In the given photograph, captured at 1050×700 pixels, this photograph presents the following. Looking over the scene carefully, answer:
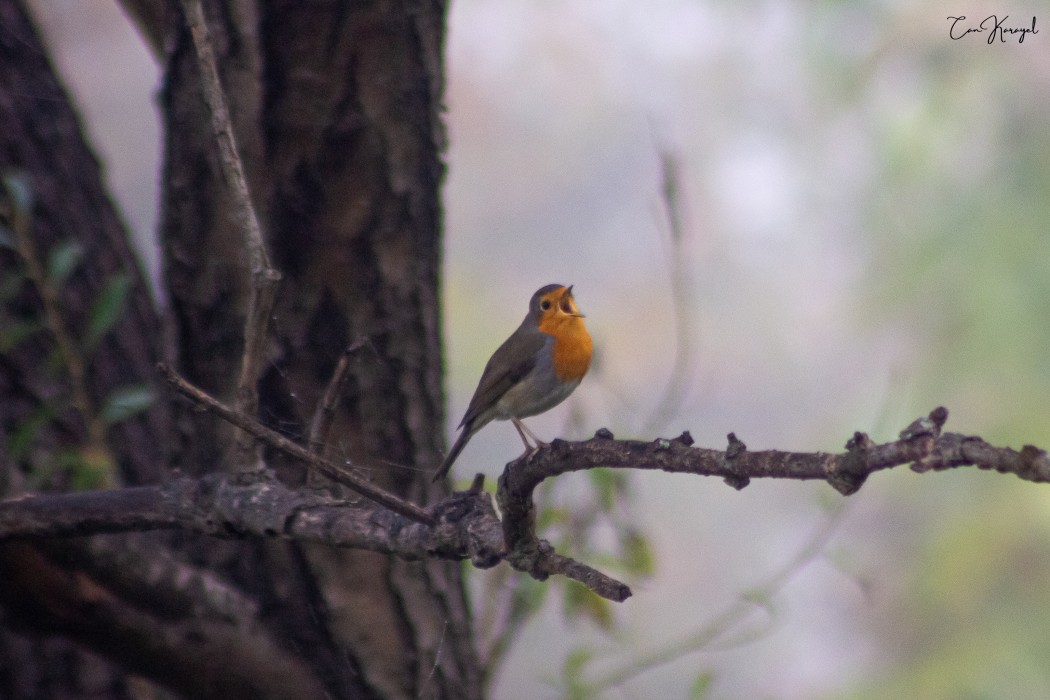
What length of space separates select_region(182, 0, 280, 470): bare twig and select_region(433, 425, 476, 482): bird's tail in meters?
0.65

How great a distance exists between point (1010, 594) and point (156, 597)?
4.02 metres

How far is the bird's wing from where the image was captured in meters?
2.48

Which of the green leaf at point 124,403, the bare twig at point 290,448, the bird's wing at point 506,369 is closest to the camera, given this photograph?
the bare twig at point 290,448

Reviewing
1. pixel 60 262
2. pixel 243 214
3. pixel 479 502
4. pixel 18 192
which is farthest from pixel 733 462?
pixel 18 192

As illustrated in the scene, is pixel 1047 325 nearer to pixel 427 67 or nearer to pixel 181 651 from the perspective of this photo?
pixel 427 67

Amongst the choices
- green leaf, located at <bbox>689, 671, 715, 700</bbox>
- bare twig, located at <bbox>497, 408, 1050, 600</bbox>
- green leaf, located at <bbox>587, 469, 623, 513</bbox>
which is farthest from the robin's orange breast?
bare twig, located at <bbox>497, 408, 1050, 600</bbox>

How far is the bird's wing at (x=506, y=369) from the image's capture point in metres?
2.48

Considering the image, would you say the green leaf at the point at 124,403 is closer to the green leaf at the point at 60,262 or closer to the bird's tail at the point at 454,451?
the green leaf at the point at 60,262

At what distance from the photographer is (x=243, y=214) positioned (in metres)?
1.46

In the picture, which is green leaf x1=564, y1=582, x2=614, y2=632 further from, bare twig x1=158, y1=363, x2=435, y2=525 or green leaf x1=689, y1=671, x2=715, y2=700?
bare twig x1=158, y1=363, x2=435, y2=525

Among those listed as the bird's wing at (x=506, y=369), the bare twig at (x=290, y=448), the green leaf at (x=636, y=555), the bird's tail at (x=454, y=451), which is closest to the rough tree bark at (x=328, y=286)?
the bird's tail at (x=454, y=451)

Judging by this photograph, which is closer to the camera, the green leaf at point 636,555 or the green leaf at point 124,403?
the green leaf at point 124,403

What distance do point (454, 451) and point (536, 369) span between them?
0.27 meters

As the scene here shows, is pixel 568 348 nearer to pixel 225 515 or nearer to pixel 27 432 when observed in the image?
pixel 225 515
